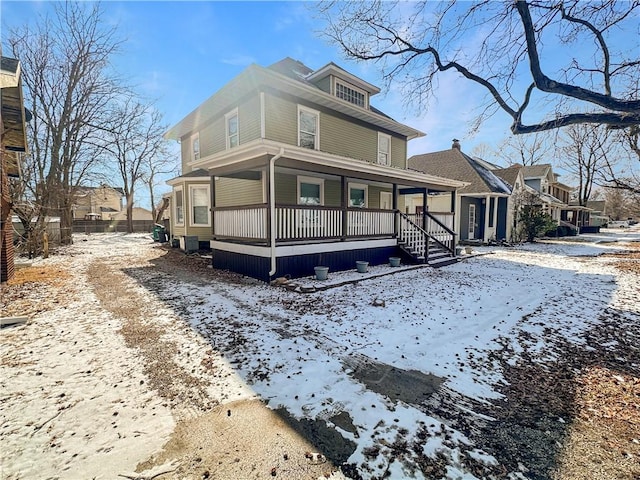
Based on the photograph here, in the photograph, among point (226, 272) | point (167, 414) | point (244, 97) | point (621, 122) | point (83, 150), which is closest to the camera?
point (167, 414)

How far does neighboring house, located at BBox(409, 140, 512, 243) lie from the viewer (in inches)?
773

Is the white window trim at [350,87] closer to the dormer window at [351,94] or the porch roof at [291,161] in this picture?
the dormer window at [351,94]

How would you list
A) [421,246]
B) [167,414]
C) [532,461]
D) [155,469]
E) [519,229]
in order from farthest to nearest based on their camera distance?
[519,229] < [421,246] < [167,414] < [532,461] < [155,469]

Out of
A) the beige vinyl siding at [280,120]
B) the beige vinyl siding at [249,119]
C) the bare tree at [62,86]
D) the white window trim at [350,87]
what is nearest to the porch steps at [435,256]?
the beige vinyl siding at [280,120]

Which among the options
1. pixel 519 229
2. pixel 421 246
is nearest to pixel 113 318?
pixel 421 246

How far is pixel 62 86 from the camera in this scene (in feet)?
52.0

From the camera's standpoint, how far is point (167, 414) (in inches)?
110

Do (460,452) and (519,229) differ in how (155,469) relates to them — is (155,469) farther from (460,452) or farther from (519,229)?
(519,229)

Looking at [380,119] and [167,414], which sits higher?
[380,119]

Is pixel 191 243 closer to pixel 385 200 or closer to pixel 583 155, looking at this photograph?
pixel 385 200

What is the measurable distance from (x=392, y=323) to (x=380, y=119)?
10.9m

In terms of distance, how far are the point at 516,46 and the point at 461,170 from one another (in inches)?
581

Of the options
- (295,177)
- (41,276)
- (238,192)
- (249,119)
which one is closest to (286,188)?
(295,177)

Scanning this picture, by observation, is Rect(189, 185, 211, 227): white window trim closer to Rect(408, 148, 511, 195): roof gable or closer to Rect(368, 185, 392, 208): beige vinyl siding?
Rect(368, 185, 392, 208): beige vinyl siding
